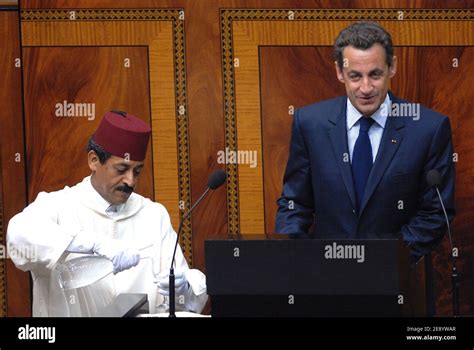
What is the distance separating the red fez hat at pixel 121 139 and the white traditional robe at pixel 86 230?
10.5 inches

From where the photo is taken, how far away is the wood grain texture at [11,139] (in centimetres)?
526

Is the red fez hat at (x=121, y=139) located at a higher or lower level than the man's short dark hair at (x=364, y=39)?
lower

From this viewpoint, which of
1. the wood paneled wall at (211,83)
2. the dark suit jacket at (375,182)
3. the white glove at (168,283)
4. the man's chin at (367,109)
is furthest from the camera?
the wood paneled wall at (211,83)

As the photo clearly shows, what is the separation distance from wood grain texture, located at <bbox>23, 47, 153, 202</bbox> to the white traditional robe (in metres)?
0.76

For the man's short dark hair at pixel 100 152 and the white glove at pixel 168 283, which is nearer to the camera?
the white glove at pixel 168 283

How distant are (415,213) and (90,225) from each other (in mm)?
1263

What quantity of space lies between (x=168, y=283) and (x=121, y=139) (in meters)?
0.68

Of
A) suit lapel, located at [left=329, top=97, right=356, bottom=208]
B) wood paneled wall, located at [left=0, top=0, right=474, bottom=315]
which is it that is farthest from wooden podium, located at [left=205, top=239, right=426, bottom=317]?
wood paneled wall, located at [left=0, top=0, right=474, bottom=315]

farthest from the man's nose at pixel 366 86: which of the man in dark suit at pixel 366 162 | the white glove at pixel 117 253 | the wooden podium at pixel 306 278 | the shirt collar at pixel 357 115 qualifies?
the wooden podium at pixel 306 278

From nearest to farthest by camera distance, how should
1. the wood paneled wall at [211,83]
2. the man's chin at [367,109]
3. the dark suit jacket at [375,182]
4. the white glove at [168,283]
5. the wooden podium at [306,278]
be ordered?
the wooden podium at [306,278], the white glove at [168,283], the dark suit jacket at [375,182], the man's chin at [367,109], the wood paneled wall at [211,83]

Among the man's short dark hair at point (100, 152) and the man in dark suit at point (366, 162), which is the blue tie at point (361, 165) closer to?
the man in dark suit at point (366, 162)

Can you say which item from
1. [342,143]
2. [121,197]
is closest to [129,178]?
[121,197]

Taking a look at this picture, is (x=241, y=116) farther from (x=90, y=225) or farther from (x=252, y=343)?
(x=252, y=343)

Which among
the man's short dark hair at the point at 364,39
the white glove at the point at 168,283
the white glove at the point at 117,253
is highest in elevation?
the man's short dark hair at the point at 364,39
